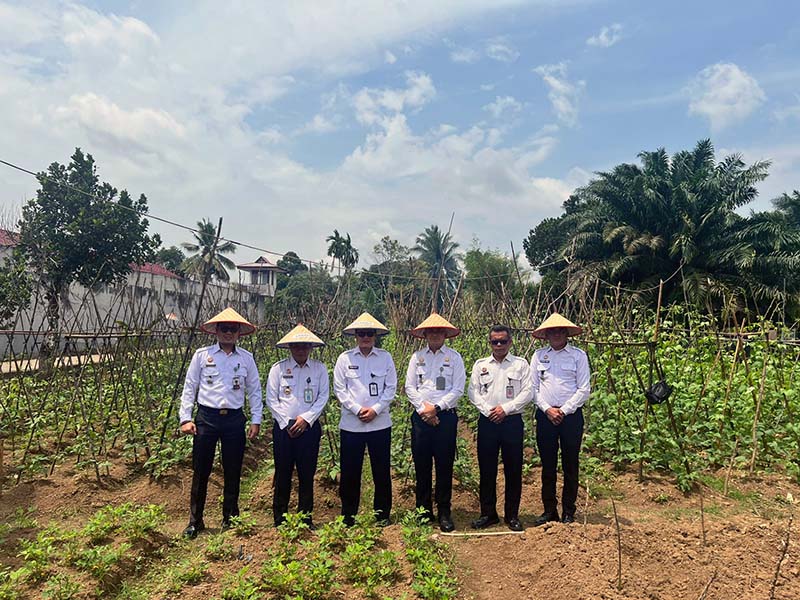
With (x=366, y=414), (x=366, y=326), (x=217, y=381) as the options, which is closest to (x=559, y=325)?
(x=366, y=326)

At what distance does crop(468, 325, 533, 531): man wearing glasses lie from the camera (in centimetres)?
456

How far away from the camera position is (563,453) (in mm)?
4543

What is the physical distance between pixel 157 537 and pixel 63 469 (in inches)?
93.9

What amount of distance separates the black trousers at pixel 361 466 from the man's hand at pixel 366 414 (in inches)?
5.2

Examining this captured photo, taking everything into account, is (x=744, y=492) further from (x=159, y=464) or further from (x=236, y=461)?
(x=159, y=464)

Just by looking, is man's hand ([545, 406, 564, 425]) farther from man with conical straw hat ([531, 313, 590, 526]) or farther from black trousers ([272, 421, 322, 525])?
black trousers ([272, 421, 322, 525])

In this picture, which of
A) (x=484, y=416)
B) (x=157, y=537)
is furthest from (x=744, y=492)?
(x=157, y=537)

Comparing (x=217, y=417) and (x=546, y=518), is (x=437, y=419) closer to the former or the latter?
(x=546, y=518)

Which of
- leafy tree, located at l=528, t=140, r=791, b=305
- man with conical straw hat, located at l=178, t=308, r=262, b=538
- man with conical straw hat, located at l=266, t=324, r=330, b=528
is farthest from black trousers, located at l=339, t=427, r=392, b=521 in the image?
leafy tree, located at l=528, t=140, r=791, b=305

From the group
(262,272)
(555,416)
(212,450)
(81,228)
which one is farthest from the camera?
(262,272)

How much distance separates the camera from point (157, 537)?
434 centimetres

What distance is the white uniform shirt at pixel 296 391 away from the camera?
4.59 meters

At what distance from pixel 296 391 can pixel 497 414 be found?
1.66m

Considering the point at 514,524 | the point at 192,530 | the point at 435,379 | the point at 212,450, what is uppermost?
the point at 435,379
